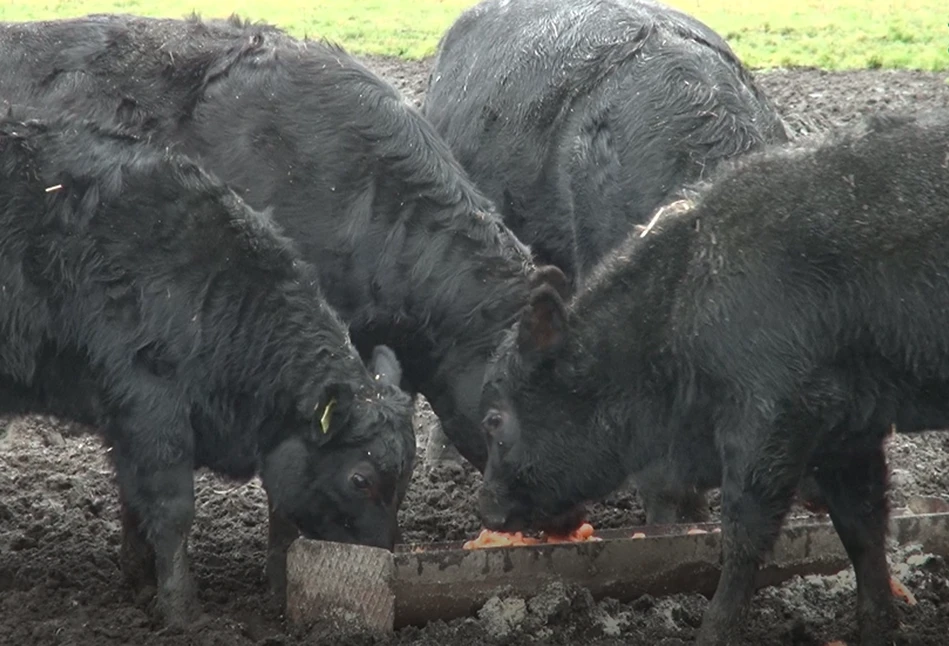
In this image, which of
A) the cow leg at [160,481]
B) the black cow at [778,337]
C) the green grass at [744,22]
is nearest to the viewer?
the black cow at [778,337]

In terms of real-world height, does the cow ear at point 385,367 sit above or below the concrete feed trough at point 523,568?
above

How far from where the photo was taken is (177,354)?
661 centimetres

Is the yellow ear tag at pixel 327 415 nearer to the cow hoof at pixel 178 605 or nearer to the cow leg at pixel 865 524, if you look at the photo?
the cow hoof at pixel 178 605

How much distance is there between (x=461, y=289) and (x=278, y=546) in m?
1.68

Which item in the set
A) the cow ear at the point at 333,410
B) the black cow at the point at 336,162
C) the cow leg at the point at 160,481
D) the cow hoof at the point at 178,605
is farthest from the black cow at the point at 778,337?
the cow hoof at the point at 178,605

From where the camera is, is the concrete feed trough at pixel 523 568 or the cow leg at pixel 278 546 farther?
the cow leg at pixel 278 546

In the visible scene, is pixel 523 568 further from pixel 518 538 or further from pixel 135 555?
pixel 135 555

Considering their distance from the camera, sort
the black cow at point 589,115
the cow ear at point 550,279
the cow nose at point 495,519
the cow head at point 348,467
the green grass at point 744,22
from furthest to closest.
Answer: the green grass at point 744,22 < the black cow at point 589,115 < the cow nose at point 495,519 < the cow ear at point 550,279 < the cow head at point 348,467

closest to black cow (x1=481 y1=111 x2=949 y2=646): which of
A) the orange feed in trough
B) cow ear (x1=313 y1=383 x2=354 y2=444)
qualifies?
the orange feed in trough

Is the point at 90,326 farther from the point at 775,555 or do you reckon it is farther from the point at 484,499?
the point at 775,555

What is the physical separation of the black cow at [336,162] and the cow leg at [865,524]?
1.91 m

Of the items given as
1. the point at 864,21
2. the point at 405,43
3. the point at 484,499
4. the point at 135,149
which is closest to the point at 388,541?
the point at 484,499

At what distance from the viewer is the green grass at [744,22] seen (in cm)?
1803

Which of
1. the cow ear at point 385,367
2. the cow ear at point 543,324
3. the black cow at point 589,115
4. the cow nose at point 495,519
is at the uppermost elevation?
the black cow at point 589,115
